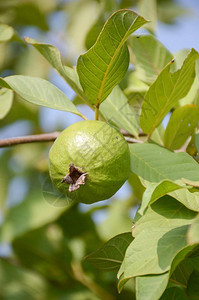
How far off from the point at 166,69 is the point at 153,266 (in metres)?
0.54

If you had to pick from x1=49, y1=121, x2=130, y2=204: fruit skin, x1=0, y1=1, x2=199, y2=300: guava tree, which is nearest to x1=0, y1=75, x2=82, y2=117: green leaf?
x1=0, y1=1, x2=199, y2=300: guava tree

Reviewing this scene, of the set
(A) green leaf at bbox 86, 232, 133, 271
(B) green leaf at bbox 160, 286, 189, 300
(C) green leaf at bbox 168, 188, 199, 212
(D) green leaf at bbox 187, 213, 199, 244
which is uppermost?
(D) green leaf at bbox 187, 213, 199, 244

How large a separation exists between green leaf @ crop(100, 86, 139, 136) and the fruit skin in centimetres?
34

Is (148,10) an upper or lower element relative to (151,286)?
upper

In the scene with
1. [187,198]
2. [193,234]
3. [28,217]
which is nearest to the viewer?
[193,234]

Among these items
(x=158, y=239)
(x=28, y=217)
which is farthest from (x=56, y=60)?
(x=28, y=217)

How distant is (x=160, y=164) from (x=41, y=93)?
0.39 meters

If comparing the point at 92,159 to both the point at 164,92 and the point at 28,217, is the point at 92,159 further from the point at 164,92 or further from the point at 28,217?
the point at 28,217

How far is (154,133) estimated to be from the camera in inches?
57.8

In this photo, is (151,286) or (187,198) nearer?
(151,286)

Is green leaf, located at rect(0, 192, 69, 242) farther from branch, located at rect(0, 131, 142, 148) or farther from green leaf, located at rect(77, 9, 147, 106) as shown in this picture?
green leaf, located at rect(77, 9, 147, 106)

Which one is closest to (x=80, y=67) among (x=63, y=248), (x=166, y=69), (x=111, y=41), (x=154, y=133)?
(x=111, y=41)

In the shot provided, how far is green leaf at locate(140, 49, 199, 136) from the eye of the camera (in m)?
1.19

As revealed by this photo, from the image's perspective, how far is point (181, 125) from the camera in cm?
137
